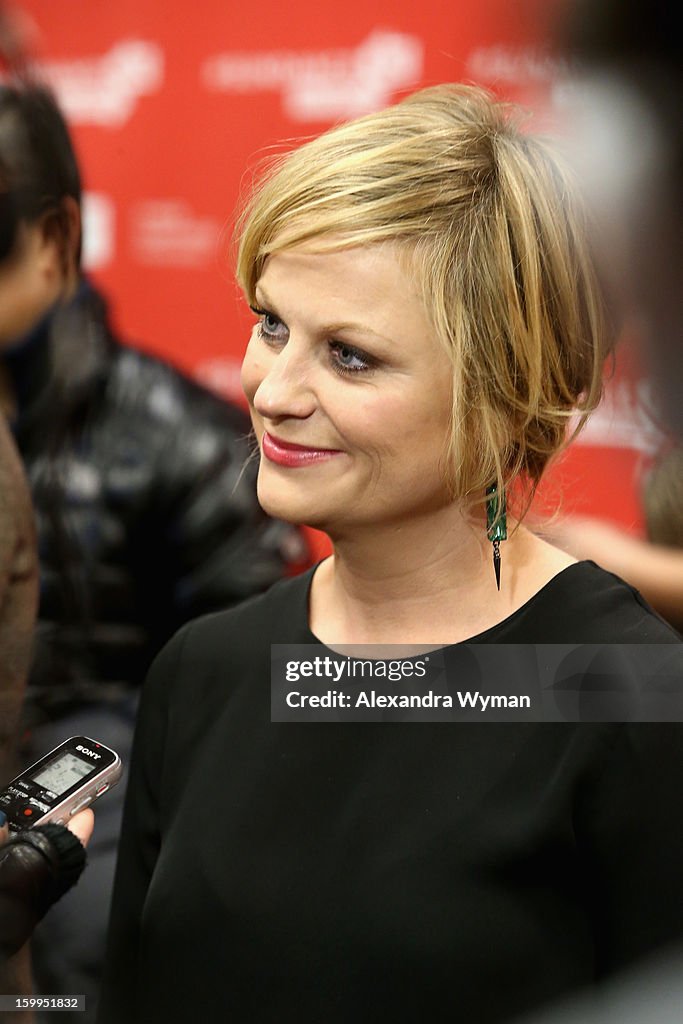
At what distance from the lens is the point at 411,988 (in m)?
0.94

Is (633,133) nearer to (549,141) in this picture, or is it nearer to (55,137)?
(549,141)

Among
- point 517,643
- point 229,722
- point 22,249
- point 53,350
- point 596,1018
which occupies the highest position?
point 22,249

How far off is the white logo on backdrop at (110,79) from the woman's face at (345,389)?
1.24ft

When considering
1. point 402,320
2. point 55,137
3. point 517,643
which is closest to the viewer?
point 402,320

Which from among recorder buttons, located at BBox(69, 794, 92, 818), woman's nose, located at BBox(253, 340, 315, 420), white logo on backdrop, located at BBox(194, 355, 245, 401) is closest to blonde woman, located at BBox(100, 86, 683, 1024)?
woman's nose, located at BBox(253, 340, 315, 420)

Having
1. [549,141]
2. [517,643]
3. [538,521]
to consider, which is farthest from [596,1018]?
[549,141]

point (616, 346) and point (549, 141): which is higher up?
point (549, 141)

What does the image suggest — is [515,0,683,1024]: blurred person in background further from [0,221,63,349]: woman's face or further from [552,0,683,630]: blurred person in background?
[0,221,63,349]: woman's face

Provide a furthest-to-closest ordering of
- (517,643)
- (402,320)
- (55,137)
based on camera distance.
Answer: (55,137), (517,643), (402,320)

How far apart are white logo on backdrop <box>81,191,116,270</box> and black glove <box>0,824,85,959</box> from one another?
587mm

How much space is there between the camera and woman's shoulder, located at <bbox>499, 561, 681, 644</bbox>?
965 millimetres

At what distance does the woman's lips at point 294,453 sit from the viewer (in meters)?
0.93

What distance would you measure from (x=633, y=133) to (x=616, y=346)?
0.21 m

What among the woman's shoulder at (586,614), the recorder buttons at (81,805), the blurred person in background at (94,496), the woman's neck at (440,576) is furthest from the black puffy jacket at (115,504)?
the woman's shoulder at (586,614)
